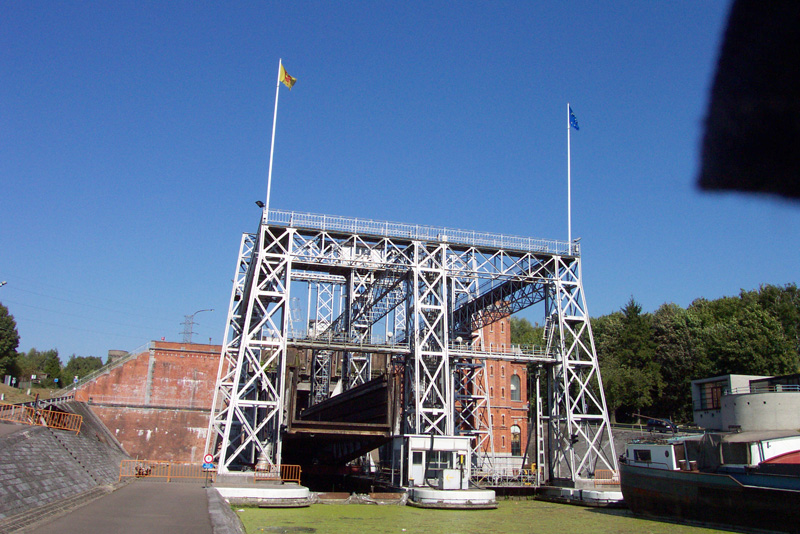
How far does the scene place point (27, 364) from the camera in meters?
113

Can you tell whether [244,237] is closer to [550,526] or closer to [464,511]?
[464,511]

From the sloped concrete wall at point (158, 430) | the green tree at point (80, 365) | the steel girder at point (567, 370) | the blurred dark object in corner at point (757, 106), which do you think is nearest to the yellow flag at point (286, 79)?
the steel girder at point (567, 370)

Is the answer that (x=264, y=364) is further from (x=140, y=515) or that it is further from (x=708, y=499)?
(x=708, y=499)

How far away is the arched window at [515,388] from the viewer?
6894 centimetres

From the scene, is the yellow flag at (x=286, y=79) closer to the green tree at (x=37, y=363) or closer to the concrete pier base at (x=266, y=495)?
the concrete pier base at (x=266, y=495)

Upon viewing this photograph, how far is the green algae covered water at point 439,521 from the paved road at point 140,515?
82.1 inches

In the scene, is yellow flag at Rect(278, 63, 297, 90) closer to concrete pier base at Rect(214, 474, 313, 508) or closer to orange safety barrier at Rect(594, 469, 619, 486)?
concrete pier base at Rect(214, 474, 313, 508)

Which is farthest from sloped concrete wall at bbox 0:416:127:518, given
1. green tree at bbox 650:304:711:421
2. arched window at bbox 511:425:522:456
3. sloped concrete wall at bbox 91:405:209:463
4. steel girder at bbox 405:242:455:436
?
green tree at bbox 650:304:711:421

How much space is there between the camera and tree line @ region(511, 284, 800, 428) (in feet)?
173

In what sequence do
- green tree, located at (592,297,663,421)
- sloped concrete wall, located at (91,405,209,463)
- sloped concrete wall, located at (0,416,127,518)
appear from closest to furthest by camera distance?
sloped concrete wall, located at (0,416,127,518)
sloped concrete wall, located at (91,405,209,463)
green tree, located at (592,297,663,421)

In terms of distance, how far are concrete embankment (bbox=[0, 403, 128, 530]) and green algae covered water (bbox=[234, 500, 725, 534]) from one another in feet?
19.6

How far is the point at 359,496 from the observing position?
29.6 m

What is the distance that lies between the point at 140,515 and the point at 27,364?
113 m

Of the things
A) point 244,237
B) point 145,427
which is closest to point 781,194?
point 244,237
